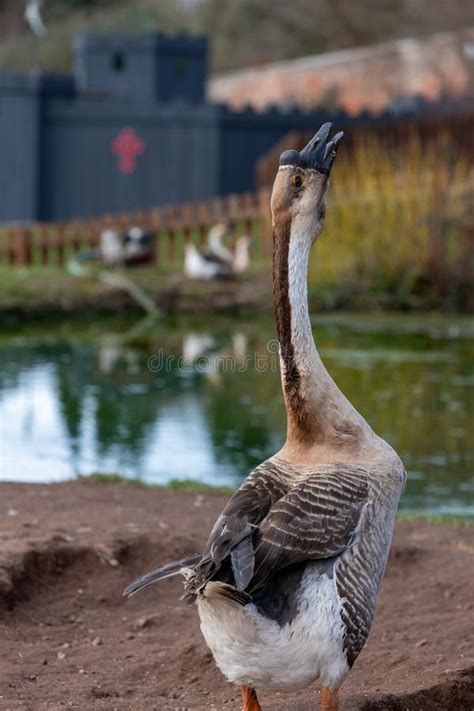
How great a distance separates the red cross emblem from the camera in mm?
23469

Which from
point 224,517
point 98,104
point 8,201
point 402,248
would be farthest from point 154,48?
point 224,517

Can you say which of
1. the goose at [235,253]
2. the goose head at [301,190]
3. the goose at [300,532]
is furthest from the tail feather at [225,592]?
the goose at [235,253]

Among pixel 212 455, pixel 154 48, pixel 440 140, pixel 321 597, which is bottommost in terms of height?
pixel 212 455

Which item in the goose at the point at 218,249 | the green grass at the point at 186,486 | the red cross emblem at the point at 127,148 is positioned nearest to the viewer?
the green grass at the point at 186,486

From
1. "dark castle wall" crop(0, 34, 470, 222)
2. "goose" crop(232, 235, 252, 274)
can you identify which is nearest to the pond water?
"goose" crop(232, 235, 252, 274)

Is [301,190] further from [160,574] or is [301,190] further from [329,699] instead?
[329,699]

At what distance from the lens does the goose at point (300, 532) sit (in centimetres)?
348

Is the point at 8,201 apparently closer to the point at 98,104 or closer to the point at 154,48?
the point at 98,104

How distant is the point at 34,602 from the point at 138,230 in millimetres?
14637

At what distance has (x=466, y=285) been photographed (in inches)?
722

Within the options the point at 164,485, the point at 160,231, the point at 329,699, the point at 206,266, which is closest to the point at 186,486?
the point at 164,485

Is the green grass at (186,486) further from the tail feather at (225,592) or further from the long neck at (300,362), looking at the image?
the tail feather at (225,592)

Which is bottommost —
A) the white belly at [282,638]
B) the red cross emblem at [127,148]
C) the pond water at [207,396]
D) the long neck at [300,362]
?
the pond water at [207,396]

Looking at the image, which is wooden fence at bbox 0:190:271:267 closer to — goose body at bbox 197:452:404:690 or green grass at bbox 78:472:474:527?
green grass at bbox 78:472:474:527
